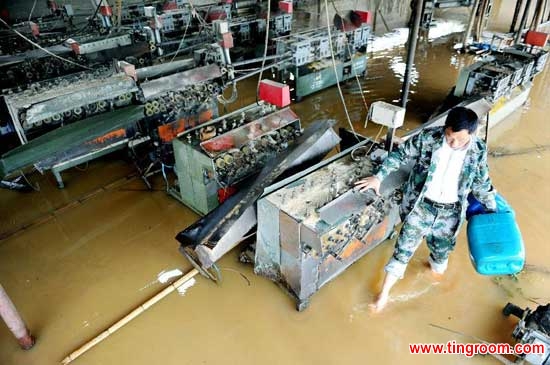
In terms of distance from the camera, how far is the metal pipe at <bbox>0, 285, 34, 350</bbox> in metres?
2.35

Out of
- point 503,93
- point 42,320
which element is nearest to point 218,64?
point 42,320

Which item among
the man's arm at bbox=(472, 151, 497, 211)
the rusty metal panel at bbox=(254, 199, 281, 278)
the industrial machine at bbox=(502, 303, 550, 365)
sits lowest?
the industrial machine at bbox=(502, 303, 550, 365)

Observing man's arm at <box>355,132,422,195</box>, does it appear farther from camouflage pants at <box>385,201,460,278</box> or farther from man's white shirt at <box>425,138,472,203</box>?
camouflage pants at <box>385,201,460,278</box>

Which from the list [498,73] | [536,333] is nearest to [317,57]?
[498,73]

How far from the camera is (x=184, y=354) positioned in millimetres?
2600

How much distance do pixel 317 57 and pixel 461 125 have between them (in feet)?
13.9

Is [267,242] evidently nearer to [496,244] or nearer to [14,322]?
[496,244]

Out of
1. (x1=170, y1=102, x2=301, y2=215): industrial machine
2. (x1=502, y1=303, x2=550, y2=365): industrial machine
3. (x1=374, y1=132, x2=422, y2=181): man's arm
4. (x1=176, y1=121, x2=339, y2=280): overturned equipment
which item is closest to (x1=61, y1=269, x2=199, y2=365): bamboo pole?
(x1=176, y1=121, x2=339, y2=280): overturned equipment

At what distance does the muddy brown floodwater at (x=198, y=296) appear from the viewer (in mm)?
2621

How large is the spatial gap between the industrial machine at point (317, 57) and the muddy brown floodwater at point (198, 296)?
2888 mm

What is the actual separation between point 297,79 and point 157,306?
4.09 meters

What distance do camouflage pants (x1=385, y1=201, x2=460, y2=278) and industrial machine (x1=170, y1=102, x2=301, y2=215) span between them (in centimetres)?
147

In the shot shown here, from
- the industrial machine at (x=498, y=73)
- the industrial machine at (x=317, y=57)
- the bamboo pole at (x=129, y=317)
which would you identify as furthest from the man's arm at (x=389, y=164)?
the industrial machine at (x=317, y=57)
